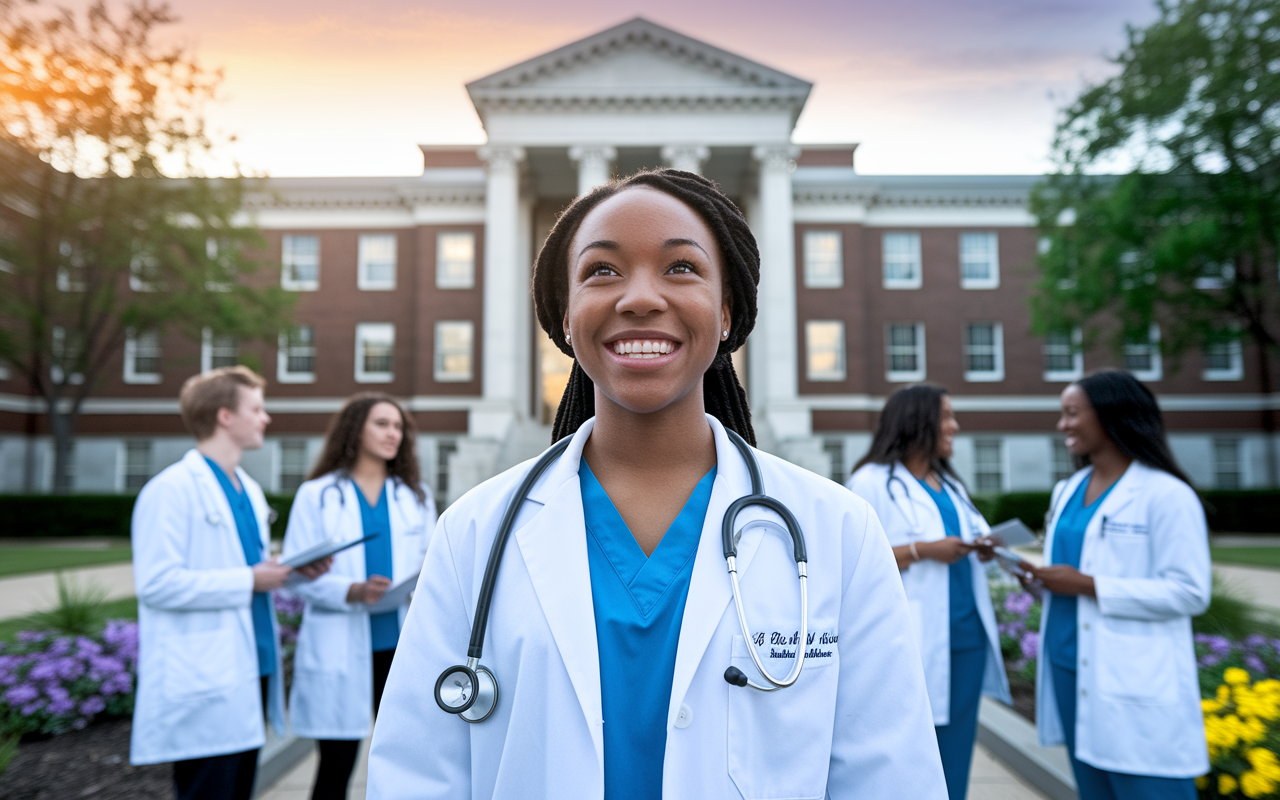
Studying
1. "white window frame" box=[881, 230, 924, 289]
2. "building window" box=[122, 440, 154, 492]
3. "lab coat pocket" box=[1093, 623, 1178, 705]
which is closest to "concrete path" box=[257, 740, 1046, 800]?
"lab coat pocket" box=[1093, 623, 1178, 705]

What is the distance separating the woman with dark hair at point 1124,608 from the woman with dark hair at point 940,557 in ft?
1.04

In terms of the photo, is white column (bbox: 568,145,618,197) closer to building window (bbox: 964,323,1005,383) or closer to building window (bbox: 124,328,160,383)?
building window (bbox: 964,323,1005,383)

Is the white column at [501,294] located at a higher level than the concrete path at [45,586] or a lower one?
higher

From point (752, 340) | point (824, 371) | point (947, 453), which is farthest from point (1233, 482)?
point (947, 453)

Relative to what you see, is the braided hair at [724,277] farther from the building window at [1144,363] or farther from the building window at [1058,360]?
the building window at [1144,363]

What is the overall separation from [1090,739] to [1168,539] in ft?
3.06

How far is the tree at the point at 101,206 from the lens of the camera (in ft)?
63.7

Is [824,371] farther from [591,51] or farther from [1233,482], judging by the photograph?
[1233,482]

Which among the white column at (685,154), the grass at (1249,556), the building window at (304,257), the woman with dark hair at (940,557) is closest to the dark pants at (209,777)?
the woman with dark hair at (940,557)

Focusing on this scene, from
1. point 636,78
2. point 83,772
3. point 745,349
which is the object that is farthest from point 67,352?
point 83,772

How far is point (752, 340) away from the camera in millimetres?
27734

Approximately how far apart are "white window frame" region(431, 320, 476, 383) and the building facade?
2.2 inches

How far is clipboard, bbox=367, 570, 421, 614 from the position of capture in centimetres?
371

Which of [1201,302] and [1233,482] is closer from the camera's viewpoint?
[1201,302]
